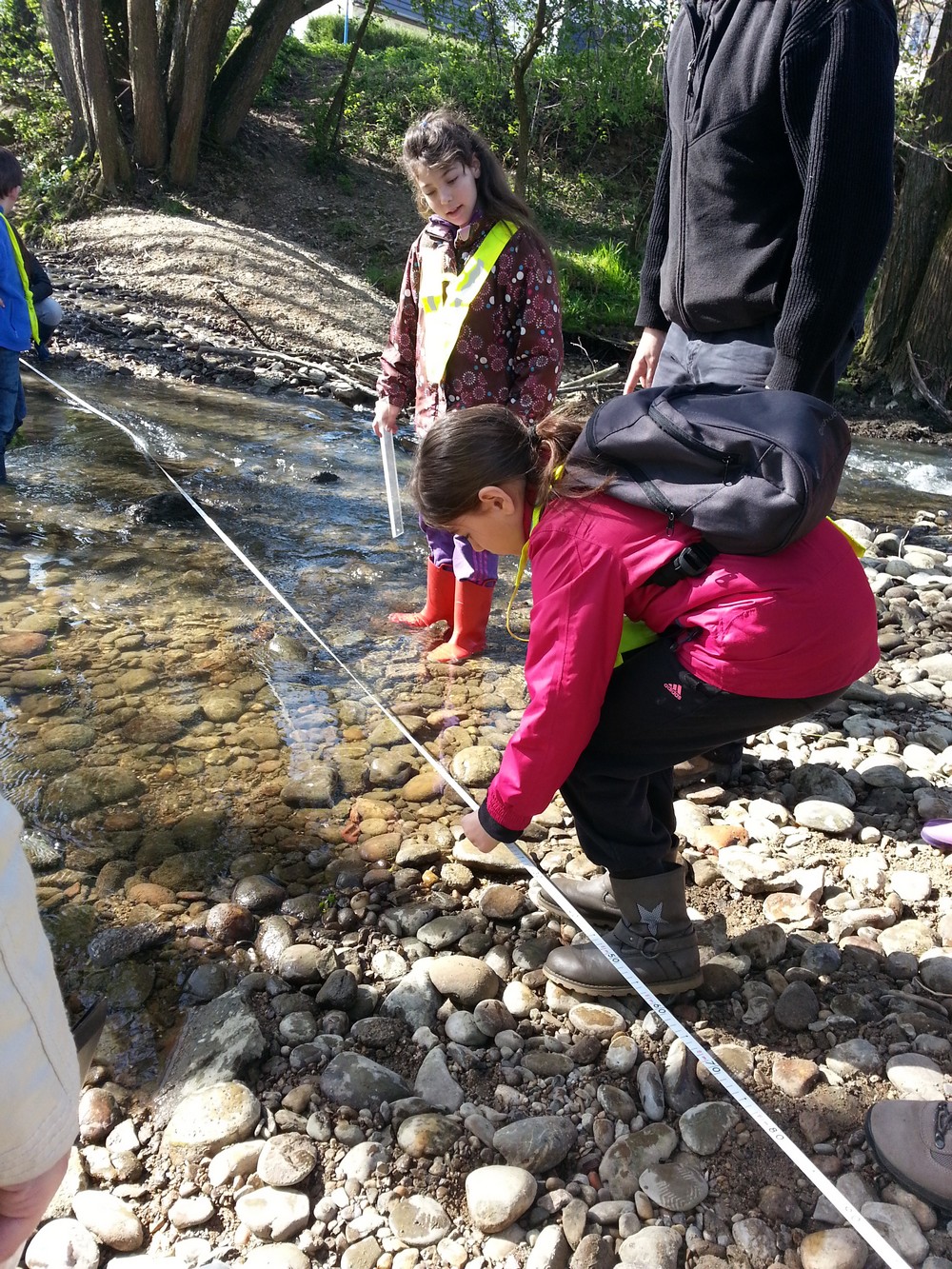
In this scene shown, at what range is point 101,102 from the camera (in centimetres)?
1120

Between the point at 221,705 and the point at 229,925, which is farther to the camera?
the point at 221,705

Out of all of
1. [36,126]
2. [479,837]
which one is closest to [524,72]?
[36,126]

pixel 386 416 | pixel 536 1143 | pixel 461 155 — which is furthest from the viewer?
→ pixel 386 416

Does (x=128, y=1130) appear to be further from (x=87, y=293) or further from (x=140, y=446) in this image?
(x=87, y=293)

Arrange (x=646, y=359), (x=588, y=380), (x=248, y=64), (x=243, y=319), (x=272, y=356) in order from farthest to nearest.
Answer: (x=248, y=64) → (x=243, y=319) → (x=272, y=356) → (x=588, y=380) → (x=646, y=359)

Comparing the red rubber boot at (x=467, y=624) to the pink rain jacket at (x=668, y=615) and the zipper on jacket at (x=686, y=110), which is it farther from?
the pink rain jacket at (x=668, y=615)

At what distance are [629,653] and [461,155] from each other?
76.2 inches

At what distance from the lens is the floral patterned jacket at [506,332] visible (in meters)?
3.30

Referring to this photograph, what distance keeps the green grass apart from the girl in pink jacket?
888cm

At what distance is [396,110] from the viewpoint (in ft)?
52.7

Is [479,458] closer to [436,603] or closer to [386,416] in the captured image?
[386,416]

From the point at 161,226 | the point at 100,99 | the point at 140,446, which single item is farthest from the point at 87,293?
the point at 140,446

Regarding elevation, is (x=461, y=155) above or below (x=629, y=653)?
above

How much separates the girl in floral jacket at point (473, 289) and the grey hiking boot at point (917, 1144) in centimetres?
191
